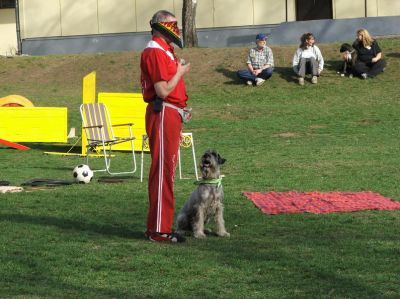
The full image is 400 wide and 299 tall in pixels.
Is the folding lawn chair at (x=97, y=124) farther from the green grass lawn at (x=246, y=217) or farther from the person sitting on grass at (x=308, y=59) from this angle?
the person sitting on grass at (x=308, y=59)

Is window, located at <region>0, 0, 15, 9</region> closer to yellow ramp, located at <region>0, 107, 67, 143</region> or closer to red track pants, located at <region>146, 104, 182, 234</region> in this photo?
yellow ramp, located at <region>0, 107, 67, 143</region>

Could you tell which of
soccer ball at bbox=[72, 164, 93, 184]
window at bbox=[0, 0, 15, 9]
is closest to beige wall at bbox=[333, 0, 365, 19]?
window at bbox=[0, 0, 15, 9]

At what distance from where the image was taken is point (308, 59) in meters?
25.4

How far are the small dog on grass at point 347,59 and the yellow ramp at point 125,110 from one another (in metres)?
8.11

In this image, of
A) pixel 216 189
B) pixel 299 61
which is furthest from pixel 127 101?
pixel 216 189

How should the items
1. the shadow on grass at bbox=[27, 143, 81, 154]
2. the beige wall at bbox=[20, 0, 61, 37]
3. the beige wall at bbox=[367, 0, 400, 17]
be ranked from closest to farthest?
the shadow on grass at bbox=[27, 143, 81, 154] < the beige wall at bbox=[367, 0, 400, 17] < the beige wall at bbox=[20, 0, 61, 37]

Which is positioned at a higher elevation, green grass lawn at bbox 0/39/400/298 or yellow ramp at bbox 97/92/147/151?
yellow ramp at bbox 97/92/147/151

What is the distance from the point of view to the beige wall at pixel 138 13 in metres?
34.7

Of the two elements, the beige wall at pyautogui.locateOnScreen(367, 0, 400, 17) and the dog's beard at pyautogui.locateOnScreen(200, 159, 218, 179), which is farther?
the beige wall at pyautogui.locateOnScreen(367, 0, 400, 17)

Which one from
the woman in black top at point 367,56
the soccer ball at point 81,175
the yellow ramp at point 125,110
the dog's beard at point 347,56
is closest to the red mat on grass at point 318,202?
the soccer ball at point 81,175

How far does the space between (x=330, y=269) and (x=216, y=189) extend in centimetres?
192

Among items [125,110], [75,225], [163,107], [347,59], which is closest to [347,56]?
[347,59]

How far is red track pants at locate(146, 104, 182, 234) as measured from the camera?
9328mm

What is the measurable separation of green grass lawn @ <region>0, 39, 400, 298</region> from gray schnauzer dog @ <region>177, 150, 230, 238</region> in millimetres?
202
